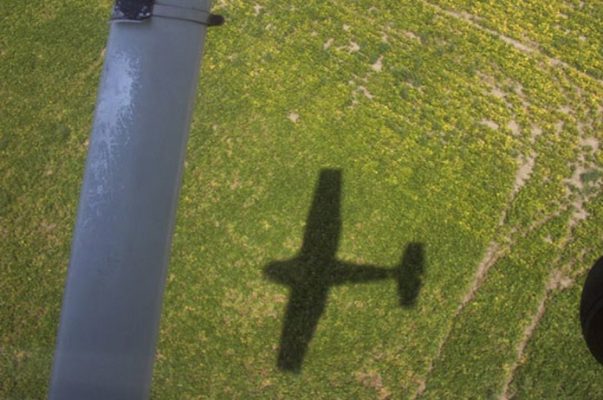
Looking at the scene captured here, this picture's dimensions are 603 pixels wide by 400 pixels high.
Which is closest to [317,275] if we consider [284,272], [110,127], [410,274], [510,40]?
[284,272]

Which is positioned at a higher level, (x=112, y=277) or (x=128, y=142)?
(x=128, y=142)

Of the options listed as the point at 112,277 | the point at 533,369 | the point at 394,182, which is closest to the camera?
the point at 112,277

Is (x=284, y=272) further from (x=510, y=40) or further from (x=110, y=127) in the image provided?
(x=110, y=127)

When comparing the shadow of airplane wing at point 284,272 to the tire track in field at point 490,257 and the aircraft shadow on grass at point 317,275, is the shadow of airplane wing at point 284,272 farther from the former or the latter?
the tire track in field at point 490,257

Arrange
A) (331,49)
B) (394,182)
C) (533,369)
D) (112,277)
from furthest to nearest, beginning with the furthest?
1. (331,49)
2. (394,182)
3. (533,369)
4. (112,277)

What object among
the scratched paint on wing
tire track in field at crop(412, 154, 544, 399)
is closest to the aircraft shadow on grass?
tire track in field at crop(412, 154, 544, 399)

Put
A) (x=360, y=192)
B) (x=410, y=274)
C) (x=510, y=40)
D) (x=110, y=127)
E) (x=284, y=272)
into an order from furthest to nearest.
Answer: (x=510, y=40)
(x=360, y=192)
(x=284, y=272)
(x=410, y=274)
(x=110, y=127)

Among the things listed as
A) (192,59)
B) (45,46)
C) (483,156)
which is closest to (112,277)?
(192,59)

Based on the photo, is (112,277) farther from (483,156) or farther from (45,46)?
(45,46)
